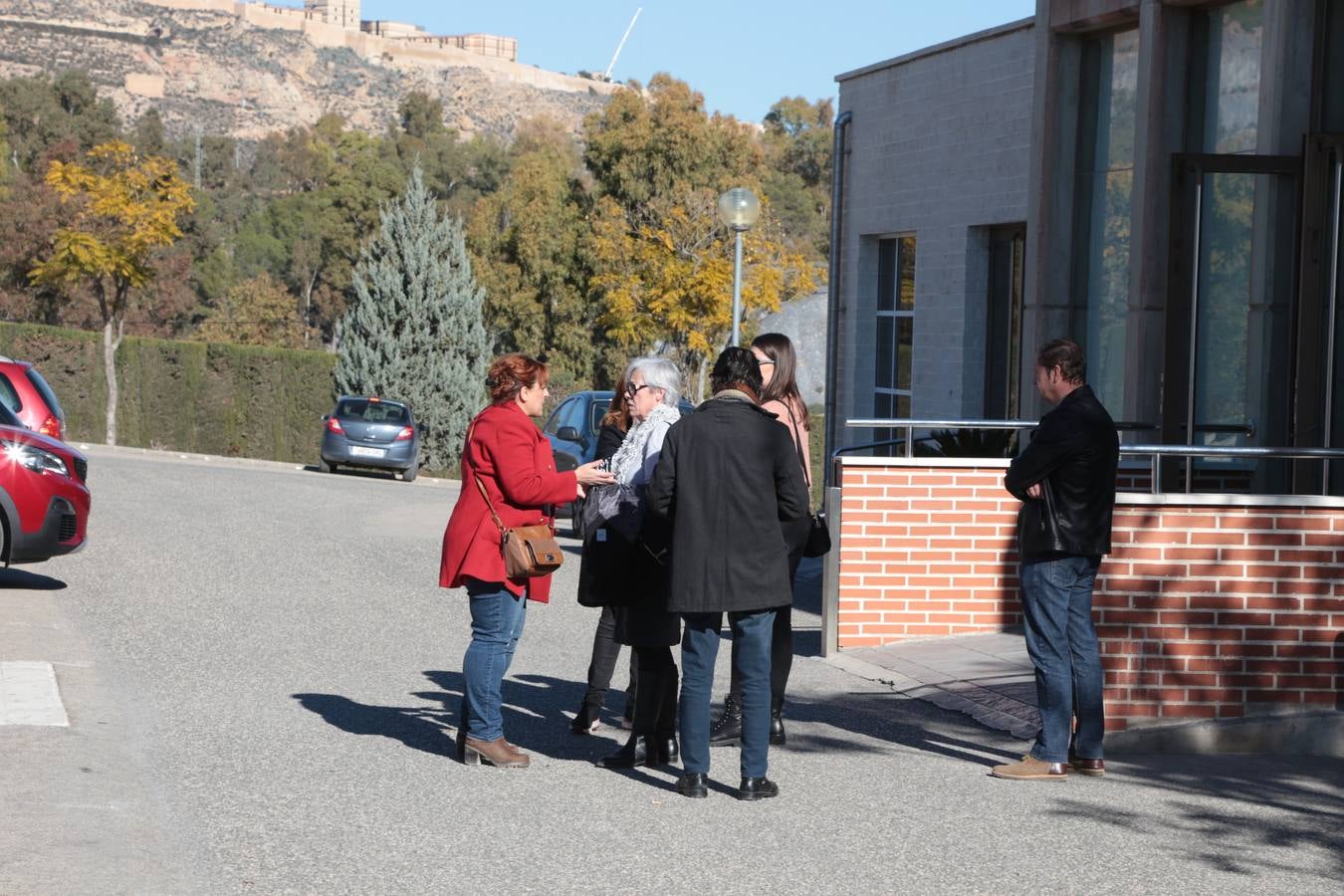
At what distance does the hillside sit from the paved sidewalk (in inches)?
5724

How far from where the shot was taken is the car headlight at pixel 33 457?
13.2 meters

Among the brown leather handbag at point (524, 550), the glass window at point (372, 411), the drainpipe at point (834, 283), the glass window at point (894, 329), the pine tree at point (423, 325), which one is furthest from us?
the pine tree at point (423, 325)

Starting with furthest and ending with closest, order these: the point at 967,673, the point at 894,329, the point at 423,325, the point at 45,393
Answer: the point at 423,325
the point at 894,329
the point at 45,393
the point at 967,673

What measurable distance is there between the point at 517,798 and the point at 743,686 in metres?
0.97

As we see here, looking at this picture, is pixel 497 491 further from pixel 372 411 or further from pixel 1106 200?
pixel 372 411

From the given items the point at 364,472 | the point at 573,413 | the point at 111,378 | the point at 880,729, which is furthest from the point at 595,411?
the point at 111,378

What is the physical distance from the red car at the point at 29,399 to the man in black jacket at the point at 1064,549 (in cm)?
1122

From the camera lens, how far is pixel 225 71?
173250mm

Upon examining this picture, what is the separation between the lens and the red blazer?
750 cm

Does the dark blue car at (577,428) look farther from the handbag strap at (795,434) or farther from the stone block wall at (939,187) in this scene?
the handbag strap at (795,434)

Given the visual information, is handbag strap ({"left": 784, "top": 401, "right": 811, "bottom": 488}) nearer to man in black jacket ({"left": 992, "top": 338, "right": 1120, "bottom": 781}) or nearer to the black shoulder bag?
the black shoulder bag

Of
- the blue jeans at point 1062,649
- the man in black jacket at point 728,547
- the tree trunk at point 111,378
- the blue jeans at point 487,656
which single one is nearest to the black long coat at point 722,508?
the man in black jacket at point 728,547

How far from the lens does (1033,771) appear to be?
758cm

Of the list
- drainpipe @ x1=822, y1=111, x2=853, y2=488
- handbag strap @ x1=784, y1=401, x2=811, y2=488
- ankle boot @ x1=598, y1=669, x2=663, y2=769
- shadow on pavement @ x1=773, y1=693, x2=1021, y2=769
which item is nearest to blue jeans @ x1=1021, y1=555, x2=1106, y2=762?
shadow on pavement @ x1=773, y1=693, x2=1021, y2=769
